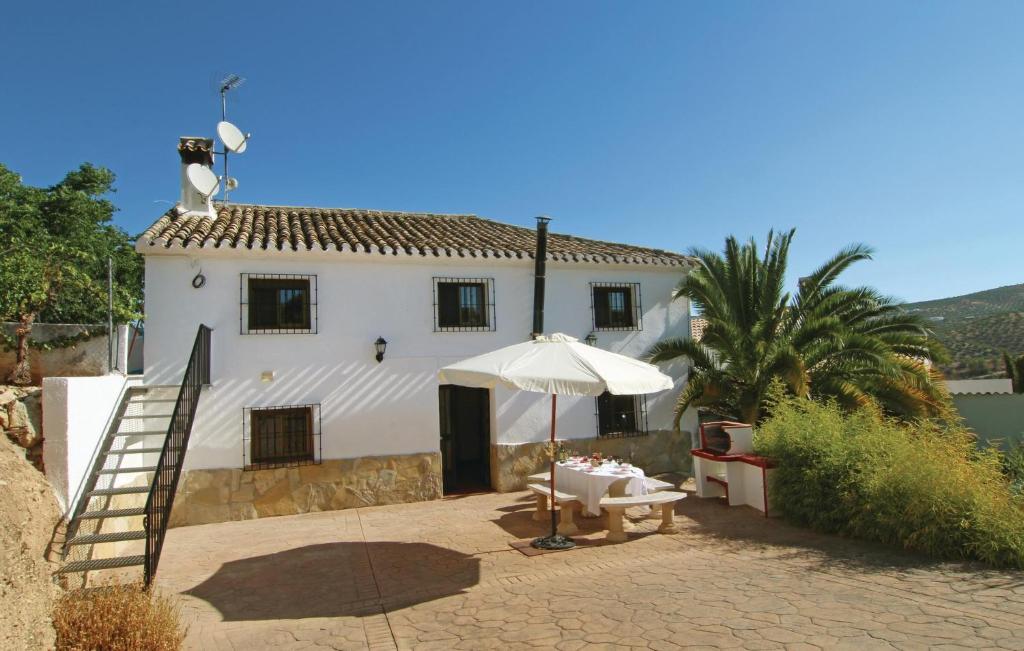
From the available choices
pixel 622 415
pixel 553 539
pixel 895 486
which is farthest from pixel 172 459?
pixel 895 486

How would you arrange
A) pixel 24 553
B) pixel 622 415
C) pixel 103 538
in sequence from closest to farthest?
pixel 24 553 < pixel 103 538 < pixel 622 415

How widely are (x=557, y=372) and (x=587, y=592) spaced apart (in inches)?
88.0

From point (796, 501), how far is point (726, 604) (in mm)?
3492

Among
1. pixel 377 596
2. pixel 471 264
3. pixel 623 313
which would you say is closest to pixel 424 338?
pixel 471 264

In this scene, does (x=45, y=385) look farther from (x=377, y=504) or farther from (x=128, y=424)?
(x=377, y=504)

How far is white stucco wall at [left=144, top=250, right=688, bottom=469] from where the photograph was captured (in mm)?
9867

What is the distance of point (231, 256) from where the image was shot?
33.4 ft

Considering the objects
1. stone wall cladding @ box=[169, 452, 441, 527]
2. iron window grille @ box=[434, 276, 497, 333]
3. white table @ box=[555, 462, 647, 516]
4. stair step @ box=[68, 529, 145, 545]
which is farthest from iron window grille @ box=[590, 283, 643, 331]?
stair step @ box=[68, 529, 145, 545]

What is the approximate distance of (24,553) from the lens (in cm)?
521

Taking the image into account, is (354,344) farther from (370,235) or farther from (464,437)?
(464,437)

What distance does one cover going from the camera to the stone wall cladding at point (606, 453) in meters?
11.5

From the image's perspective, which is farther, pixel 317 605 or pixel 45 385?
pixel 45 385

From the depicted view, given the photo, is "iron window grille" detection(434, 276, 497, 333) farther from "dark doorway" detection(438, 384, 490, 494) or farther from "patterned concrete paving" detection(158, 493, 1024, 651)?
"patterned concrete paving" detection(158, 493, 1024, 651)

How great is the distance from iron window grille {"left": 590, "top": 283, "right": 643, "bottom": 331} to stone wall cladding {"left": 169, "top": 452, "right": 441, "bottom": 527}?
15.3 feet
